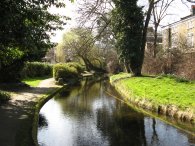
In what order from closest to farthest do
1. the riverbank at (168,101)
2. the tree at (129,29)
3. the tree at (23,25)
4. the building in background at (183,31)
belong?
the tree at (23,25) → the riverbank at (168,101) → the tree at (129,29) → the building in background at (183,31)

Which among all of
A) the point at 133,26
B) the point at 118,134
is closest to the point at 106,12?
the point at 133,26

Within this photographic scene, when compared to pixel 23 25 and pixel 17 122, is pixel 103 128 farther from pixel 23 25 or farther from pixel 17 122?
pixel 23 25

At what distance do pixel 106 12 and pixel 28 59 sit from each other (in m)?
12.9

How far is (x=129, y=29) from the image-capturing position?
36.8m

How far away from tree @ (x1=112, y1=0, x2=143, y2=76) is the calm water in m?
14.6

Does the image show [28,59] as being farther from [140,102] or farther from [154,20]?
[154,20]

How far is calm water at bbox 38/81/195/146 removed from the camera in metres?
13.6

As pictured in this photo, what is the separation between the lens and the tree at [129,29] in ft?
119

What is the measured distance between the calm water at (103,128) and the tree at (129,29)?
14.6 meters

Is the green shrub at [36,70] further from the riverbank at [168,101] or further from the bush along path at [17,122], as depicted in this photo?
the bush along path at [17,122]

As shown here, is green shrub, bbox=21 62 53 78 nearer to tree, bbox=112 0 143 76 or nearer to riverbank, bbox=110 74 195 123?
tree, bbox=112 0 143 76

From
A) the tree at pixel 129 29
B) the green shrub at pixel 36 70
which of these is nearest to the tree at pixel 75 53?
the green shrub at pixel 36 70

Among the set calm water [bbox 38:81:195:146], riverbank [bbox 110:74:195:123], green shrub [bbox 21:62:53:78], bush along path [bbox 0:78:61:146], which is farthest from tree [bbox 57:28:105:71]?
bush along path [bbox 0:78:61:146]

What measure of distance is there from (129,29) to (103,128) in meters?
22.2
